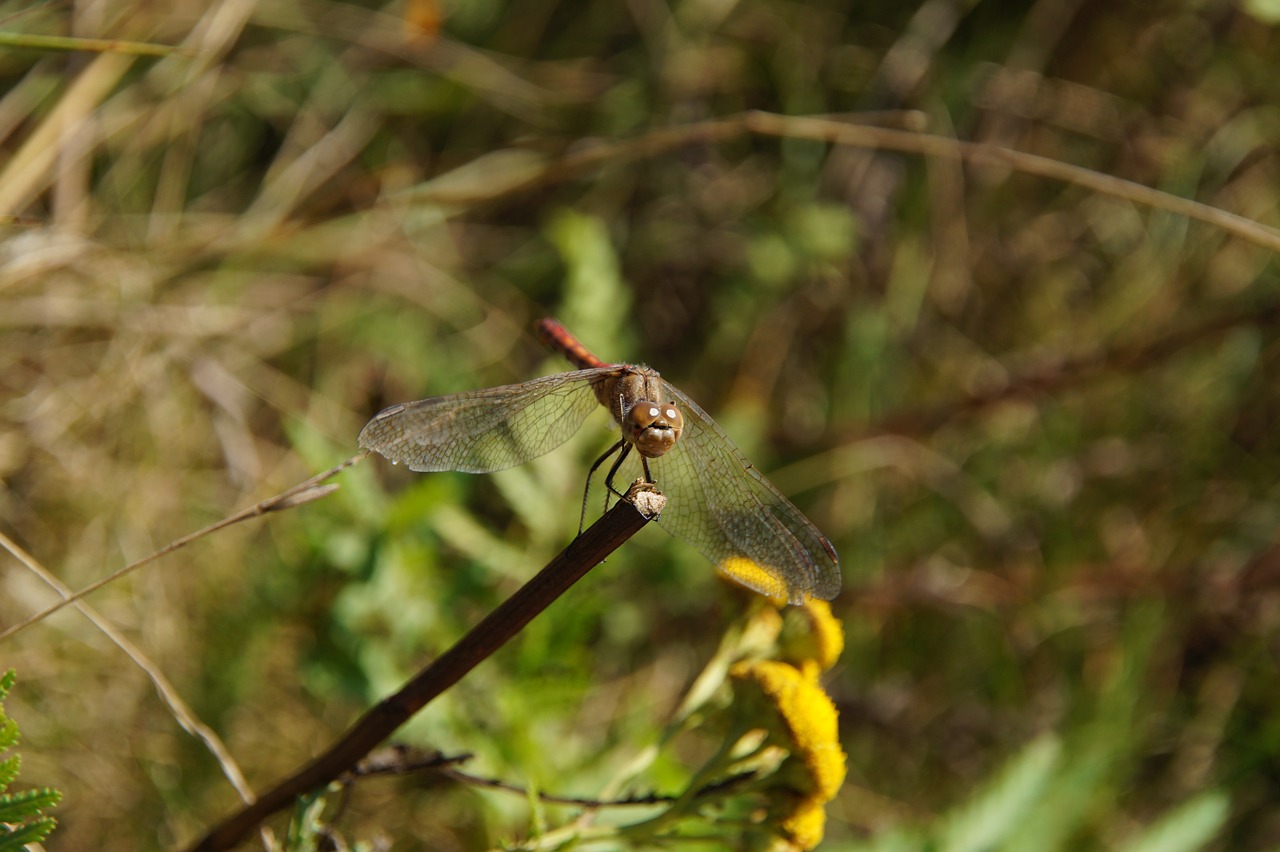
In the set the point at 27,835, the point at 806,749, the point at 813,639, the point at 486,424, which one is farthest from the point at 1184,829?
the point at 27,835

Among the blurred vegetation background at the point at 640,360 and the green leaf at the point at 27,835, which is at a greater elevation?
the blurred vegetation background at the point at 640,360

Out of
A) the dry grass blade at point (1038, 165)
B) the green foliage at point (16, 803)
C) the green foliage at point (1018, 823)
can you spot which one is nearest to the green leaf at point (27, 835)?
the green foliage at point (16, 803)

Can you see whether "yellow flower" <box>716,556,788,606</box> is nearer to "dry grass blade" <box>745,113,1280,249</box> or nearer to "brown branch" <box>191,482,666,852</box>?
"brown branch" <box>191,482,666,852</box>

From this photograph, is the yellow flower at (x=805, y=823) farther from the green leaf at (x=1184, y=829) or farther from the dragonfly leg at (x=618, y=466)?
the green leaf at (x=1184, y=829)

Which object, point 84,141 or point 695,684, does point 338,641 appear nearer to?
point 695,684

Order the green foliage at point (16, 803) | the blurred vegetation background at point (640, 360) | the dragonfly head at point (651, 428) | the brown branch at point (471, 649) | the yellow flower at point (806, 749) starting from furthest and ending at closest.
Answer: the blurred vegetation background at point (640, 360), the dragonfly head at point (651, 428), the yellow flower at point (806, 749), the brown branch at point (471, 649), the green foliage at point (16, 803)

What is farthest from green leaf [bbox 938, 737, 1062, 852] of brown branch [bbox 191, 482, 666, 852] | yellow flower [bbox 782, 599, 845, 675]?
brown branch [bbox 191, 482, 666, 852]

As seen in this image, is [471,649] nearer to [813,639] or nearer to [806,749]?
[806,749]
